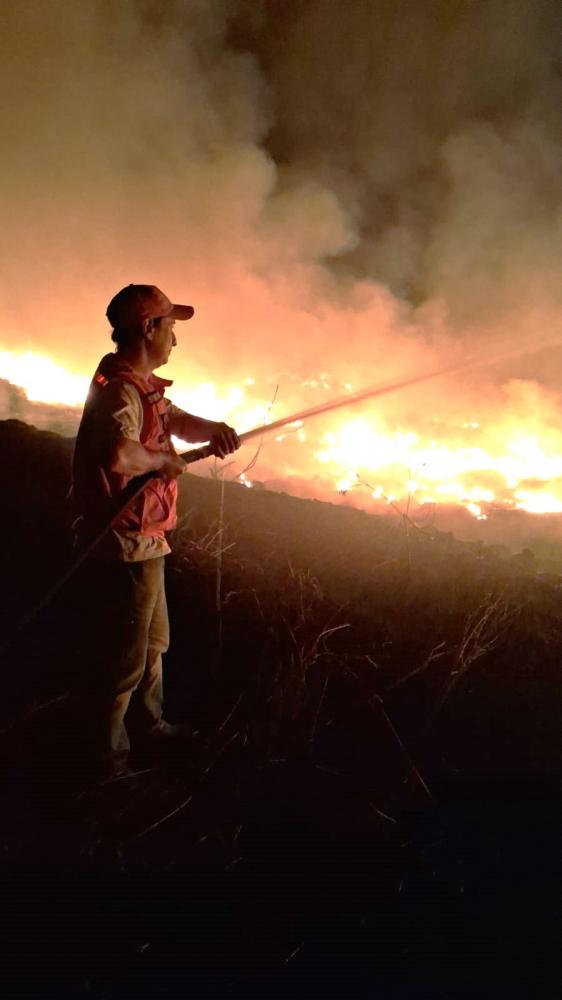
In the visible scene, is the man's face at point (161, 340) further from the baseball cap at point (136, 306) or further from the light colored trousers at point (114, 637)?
the light colored trousers at point (114, 637)

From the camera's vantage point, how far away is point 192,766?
2.74 m

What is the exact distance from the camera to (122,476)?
2254 millimetres

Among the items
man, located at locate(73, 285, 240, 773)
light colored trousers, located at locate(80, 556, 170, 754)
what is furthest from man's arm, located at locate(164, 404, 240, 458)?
light colored trousers, located at locate(80, 556, 170, 754)

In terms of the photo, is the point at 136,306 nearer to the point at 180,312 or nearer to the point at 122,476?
the point at 180,312

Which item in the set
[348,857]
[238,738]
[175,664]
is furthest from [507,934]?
[175,664]

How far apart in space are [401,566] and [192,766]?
2.67 meters

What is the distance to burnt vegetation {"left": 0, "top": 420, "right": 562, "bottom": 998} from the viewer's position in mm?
2037

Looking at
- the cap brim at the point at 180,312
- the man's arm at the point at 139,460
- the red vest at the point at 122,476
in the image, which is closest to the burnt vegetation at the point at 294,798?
the red vest at the point at 122,476

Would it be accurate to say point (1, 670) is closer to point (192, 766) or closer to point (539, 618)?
point (192, 766)

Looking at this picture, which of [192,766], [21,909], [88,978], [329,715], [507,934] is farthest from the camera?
[329,715]

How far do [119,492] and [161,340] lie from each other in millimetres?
733

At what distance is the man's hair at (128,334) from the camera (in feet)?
7.97

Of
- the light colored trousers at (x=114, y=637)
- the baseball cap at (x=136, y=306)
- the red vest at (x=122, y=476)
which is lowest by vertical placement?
the light colored trousers at (x=114, y=637)

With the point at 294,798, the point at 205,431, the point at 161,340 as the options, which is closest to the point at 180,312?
the point at 161,340
